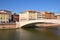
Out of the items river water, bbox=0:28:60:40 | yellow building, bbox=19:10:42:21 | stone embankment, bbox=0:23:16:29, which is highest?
yellow building, bbox=19:10:42:21

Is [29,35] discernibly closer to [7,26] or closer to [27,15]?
[7,26]

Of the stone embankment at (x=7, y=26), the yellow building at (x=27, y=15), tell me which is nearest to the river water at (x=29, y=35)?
the stone embankment at (x=7, y=26)

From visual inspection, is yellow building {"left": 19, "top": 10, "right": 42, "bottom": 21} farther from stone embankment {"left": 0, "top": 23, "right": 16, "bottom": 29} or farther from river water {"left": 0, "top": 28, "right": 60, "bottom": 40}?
river water {"left": 0, "top": 28, "right": 60, "bottom": 40}

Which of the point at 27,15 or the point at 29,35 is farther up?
the point at 27,15

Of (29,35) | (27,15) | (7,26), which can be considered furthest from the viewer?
(27,15)

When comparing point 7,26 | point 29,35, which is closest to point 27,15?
point 7,26

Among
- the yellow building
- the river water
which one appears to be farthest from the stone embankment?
the yellow building

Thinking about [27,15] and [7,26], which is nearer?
[7,26]

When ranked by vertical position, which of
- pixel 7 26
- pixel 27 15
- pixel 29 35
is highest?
pixel 27 15

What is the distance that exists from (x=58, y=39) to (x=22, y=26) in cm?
1141

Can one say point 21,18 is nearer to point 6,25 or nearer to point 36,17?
point 36,17

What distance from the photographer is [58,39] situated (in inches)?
467

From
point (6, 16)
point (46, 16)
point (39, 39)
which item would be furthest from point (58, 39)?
point (46, 16)

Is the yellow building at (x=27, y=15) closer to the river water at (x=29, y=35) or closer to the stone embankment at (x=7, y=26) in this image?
the stone embankment at (x=7, y=26)
